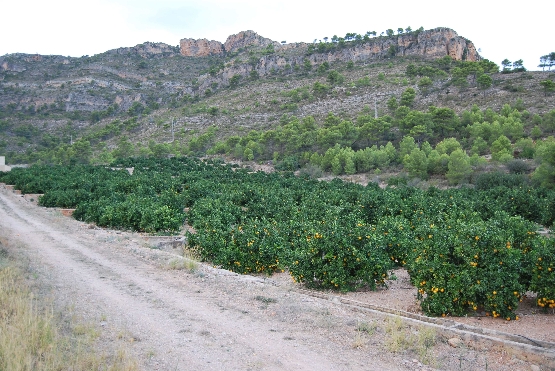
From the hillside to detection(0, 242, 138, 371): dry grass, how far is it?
36482 millimetres

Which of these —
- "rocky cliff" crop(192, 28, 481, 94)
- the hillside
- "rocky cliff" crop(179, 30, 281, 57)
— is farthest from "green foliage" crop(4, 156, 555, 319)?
"rocky cliff" crop(179, 30, 281, 57)

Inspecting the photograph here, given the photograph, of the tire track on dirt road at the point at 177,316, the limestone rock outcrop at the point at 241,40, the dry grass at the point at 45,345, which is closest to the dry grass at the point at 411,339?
the tire track on dirt road at the point at 177,316

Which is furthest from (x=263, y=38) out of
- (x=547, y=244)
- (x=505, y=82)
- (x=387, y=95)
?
(x=547, y=244)

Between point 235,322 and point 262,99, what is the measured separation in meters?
66.2

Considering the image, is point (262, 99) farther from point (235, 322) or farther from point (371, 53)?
point (235, 322)

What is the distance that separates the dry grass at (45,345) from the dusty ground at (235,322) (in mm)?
285

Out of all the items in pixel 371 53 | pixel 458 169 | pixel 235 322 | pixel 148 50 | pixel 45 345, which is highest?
pixel 148 50

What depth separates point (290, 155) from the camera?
158 feet

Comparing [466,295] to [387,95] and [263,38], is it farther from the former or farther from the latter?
[263,38]

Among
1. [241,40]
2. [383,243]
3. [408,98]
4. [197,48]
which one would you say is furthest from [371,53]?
[383,243]

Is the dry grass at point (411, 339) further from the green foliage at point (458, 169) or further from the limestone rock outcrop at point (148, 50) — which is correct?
the limestone rock outcrop at point (148, 50)

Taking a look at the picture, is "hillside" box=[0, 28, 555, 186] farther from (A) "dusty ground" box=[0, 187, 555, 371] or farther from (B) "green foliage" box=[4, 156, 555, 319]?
Result: (A) "dusty ground" box=[0, 187, 555, 371]

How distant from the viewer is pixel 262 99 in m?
70.8

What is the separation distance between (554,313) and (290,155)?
41592 millimetres
